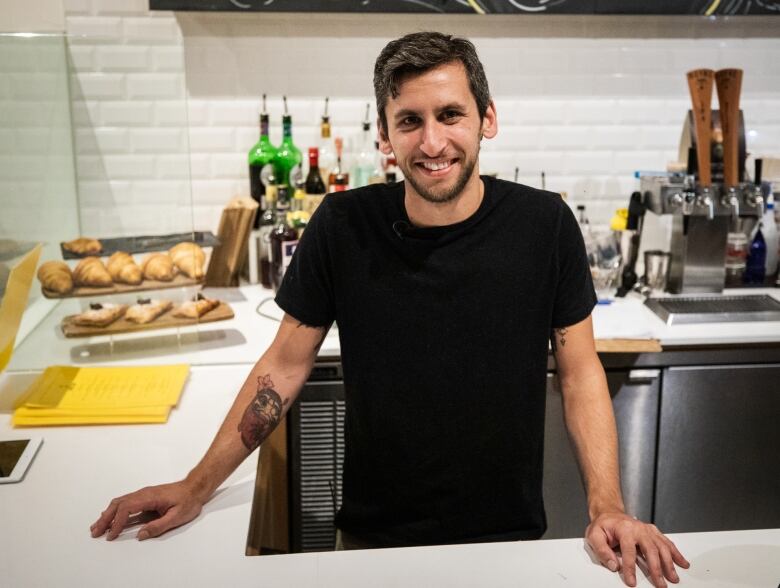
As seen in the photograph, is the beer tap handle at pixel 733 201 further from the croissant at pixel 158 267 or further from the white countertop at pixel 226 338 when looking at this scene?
the croissant at pixel 158 267

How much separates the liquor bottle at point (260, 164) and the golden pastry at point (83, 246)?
2.91 feet

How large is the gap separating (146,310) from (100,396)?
14.2 inches

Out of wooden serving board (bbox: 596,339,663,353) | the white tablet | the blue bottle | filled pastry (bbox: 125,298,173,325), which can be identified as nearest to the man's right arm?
the white tablet

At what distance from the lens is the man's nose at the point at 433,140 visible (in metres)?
1.65

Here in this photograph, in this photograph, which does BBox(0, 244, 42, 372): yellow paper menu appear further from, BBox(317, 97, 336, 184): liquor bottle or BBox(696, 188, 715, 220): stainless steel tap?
BBox(696, 188, 715, 220): stainless steel tap

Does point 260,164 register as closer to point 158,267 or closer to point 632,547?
point 158,267

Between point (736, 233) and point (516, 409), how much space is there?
6.08 feet


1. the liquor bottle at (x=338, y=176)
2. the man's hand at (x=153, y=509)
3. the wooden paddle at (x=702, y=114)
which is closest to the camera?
the man's hand at (x=153, y=509)

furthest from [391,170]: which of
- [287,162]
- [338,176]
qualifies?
[287,162]

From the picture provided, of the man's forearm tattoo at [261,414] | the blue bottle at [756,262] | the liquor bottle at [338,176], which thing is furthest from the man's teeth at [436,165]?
the blue bottle at [756,262]

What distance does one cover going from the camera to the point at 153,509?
1.55m

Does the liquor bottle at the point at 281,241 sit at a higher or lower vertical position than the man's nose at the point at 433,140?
lower

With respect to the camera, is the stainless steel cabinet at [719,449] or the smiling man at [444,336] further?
the stainless steel cabinet at [719,449]

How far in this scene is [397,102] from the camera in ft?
5.53
